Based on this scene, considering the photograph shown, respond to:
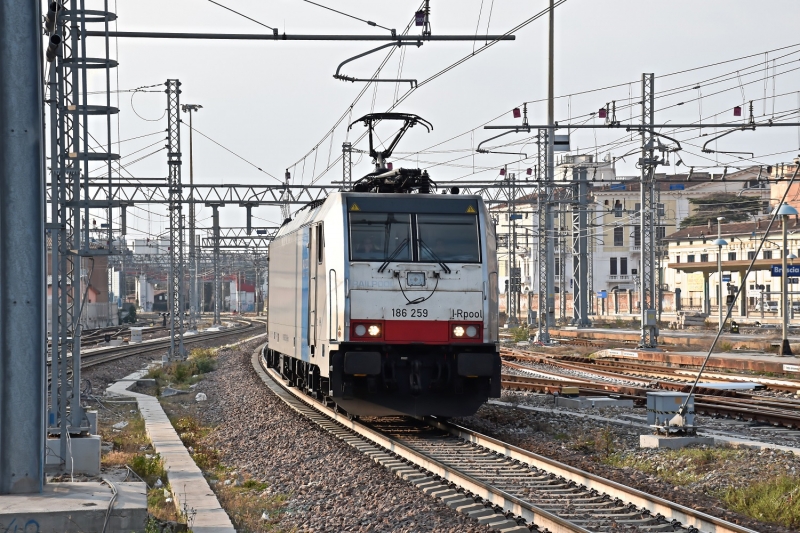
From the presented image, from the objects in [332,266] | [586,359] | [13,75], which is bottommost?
[586,359]

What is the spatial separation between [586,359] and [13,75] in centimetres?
2645

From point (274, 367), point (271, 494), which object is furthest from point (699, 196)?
point (271, 494)

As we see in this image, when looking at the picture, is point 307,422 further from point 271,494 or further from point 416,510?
point 416,510

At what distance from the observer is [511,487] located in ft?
34.3

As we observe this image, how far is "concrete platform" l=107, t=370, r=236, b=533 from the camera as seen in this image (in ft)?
30.0

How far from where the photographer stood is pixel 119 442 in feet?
49.3

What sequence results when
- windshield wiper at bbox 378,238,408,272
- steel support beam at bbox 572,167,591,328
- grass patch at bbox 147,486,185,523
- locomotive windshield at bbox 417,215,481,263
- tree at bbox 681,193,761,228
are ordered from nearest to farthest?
grass patch at bbox 147,486,185,523 → windshield wiper at bbox 378,238,408,272 → locomotive windshield at bbox 417,215,481,263 → steel support beam at bbox 572,167,591,328 → tree at bbox 681,193,761,228

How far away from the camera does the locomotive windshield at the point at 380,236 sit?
14.9 meters

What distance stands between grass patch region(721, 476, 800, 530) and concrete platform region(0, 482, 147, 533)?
5314 mm

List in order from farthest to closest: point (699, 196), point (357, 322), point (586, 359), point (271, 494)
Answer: point (699, 196) → point (586, 359) → point (357, 322) → point (271, 494)

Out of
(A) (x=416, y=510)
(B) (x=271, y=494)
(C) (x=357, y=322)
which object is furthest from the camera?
(C) (x=357, y=322)

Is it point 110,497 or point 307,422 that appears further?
point 307,422

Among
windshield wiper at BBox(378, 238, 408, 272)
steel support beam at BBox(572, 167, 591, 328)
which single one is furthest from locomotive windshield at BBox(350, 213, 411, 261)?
steel support beam at BBox(572, 167, 591, 328)

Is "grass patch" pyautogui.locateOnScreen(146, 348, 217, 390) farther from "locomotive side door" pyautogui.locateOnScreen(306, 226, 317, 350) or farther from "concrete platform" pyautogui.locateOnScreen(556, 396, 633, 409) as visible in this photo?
"concrete platform" pyautogui.locateOnScreen(556, 396, 633, 409)
